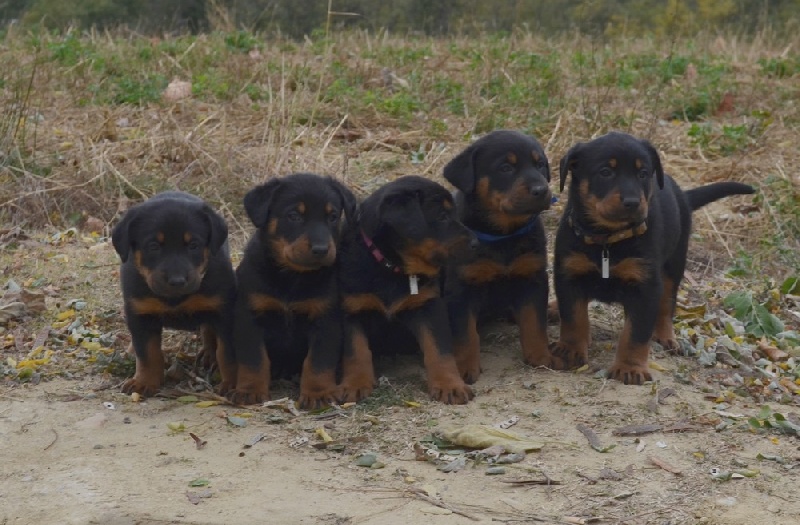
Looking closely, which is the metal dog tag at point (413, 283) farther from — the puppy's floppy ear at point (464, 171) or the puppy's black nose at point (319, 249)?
the puppy's floppy ear at point (464, 171)

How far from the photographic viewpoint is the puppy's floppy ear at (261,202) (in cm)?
521

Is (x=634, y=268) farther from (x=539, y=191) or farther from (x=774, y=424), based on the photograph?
(x=774, y=424)

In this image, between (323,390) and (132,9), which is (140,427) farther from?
(132,9)

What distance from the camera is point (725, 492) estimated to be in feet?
13.8

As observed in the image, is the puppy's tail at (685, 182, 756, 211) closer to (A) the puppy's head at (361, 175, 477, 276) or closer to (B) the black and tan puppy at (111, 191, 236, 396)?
(A) the puppy's head at (361, 175, 477, 276)

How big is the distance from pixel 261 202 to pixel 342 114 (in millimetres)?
4148

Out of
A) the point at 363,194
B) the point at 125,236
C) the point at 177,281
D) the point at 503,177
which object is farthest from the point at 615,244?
the point at 363,194

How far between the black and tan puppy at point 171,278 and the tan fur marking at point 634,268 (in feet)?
5.98

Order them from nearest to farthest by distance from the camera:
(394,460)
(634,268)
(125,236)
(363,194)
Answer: (394,460) < (125,236) < (634,268) < (363,194)

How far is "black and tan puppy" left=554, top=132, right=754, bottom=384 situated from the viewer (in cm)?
526

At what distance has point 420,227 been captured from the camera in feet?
17.0

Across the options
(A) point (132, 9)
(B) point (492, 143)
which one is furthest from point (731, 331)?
(A) point (132, 9)

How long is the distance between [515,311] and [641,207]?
0.95m

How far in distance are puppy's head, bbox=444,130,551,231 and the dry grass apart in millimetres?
2449
